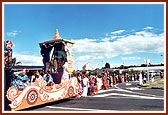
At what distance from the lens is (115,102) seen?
10.3m

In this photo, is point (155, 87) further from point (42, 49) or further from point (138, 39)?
point (42, 49)

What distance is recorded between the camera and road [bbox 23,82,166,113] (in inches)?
390

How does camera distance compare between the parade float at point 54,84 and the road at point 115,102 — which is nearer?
the parade float at point 54,84

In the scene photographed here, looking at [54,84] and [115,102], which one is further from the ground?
[54,84]

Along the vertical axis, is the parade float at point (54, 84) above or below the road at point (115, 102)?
above

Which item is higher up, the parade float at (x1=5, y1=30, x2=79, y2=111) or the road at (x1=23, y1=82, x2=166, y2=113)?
the parade float at (x1=5, y1=30, x2=79, y2=111)

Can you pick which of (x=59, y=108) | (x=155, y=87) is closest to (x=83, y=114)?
(x=59, y=108)

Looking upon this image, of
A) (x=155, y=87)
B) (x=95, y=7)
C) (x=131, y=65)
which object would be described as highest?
(x=95, y=7)

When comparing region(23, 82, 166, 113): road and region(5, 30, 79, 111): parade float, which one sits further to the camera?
region(23, 82, 166, 113): road

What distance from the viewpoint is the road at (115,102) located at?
32.5 ft

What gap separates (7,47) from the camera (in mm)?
9719

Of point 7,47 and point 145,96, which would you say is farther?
point 145,96

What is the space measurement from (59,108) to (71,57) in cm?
151

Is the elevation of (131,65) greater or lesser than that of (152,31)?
lesser
